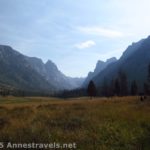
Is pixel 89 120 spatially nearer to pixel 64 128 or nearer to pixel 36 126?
pixel 64 128

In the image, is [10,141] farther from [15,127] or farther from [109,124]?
[109,124]

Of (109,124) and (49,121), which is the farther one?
(49,121)

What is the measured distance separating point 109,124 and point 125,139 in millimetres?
2136

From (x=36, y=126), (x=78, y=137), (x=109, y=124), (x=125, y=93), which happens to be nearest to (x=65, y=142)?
(x=78, y=137)

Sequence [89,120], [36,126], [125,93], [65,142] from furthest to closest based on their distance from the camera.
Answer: [125,93], [89,120], [36,126], [65,142]

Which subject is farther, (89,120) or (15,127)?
(89,120)

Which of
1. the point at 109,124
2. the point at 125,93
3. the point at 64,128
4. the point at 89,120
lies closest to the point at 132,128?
the point at 109,124

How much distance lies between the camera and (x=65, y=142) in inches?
483

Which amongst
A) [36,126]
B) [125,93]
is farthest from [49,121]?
[125,93]

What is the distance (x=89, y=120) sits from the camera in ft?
53.4

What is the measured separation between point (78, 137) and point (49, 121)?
3.95 metres

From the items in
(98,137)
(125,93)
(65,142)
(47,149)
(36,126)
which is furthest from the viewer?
(125,93)

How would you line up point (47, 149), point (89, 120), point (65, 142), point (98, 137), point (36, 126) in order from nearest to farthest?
point (47, 149) → point (65, 142) → point (98, 137) → point (36, 126) → point (89, 120)

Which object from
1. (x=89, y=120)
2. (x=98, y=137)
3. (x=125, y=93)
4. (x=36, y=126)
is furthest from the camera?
(x=125, y=93)
